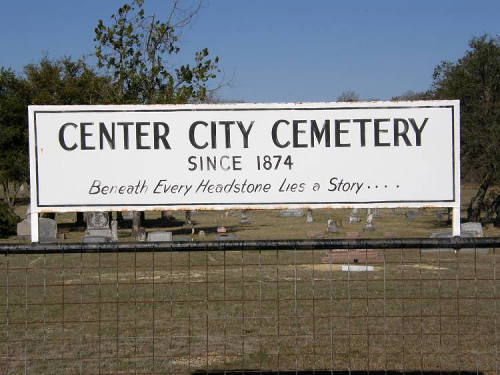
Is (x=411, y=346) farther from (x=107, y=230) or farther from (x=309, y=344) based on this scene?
(x=107, y=230)

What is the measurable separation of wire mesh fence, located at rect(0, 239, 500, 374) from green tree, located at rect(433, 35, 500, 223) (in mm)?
18241

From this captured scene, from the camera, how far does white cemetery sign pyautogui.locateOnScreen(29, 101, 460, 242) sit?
15.4ft

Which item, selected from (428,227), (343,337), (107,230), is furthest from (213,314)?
(428,227)

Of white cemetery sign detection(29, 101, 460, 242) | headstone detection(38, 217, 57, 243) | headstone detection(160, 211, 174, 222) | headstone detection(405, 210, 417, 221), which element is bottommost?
headstone detection(160, 211, 174, 222)

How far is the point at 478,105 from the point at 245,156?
31177mm

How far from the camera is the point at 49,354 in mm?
8422

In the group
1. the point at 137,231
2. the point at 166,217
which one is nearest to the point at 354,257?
the point at 137,231

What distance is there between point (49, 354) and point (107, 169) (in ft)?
14.5

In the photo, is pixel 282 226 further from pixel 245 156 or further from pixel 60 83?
pixel 245 156

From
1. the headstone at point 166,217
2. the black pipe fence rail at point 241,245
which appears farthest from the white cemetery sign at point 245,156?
the headstone at point 166,217

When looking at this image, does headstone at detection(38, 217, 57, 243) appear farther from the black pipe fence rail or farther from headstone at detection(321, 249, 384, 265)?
the black pipe fence rail

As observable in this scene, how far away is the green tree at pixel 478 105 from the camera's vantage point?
3281 centimetres

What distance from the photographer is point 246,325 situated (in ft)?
33.8

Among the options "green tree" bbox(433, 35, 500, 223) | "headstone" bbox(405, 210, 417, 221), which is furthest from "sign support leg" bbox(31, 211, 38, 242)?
"headstone" bbox(405, 210, 417, 221)
